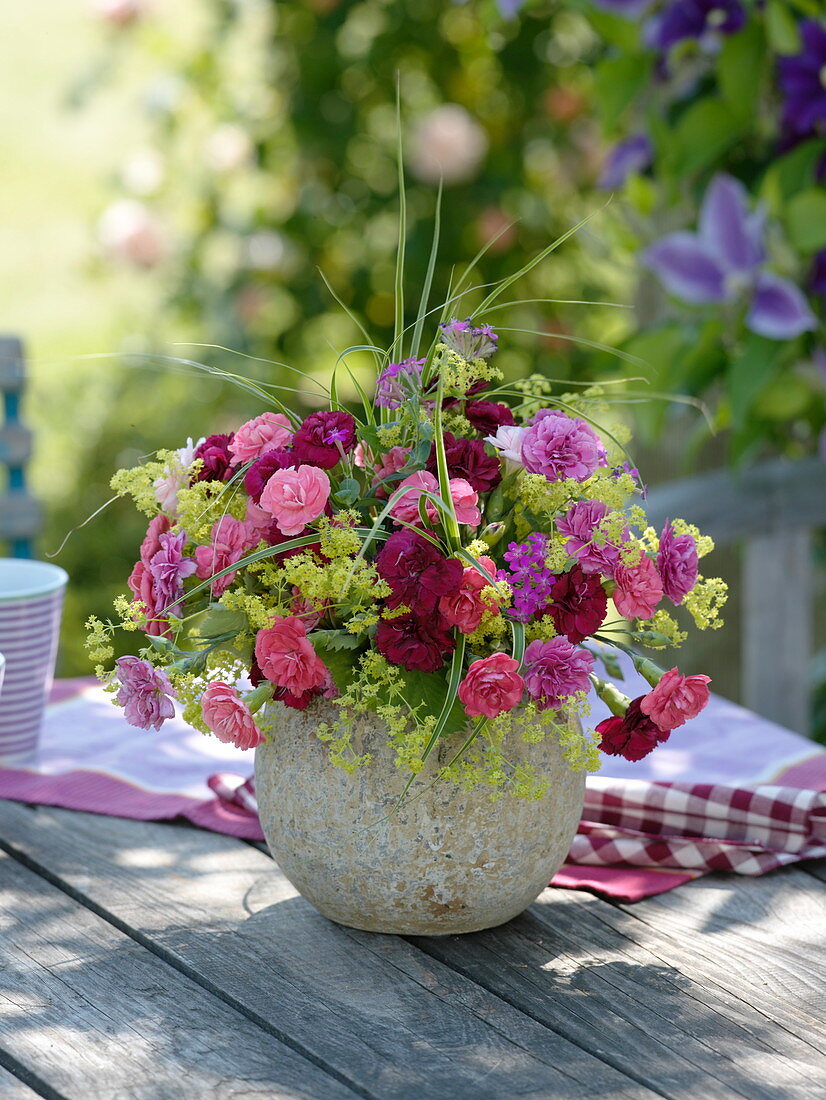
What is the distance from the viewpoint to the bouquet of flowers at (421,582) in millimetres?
919

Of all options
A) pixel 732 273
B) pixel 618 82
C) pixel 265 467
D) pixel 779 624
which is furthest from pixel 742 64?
pixel 265 467

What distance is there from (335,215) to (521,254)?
1.52 feet

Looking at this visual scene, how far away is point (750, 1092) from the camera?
86cm

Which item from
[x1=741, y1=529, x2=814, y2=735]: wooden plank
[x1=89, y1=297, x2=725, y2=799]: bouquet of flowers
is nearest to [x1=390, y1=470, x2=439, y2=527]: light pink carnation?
[x1=89, y1=297, x2=725, y2=799]: bouquet of flowers

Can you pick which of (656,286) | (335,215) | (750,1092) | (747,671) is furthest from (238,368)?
(750,1092)

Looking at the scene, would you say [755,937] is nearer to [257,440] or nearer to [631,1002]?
[631,1002]

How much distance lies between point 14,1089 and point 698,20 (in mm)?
1456

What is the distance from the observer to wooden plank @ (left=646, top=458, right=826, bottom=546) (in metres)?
2.05

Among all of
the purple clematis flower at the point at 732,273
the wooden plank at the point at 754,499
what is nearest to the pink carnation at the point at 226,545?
the purple clematis flower at the point at 732,273

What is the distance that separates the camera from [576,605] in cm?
95

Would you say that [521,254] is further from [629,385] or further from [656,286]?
[629,385]

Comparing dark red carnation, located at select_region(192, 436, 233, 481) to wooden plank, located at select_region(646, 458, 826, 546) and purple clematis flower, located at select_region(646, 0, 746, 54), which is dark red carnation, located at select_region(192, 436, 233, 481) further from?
wooden plank, located at select_region(646, 458, 826, 546)

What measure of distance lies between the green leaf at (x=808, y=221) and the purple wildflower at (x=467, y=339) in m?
0.79

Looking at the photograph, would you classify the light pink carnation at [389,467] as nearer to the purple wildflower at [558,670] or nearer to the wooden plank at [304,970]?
the purple wildflower at [558,670]
